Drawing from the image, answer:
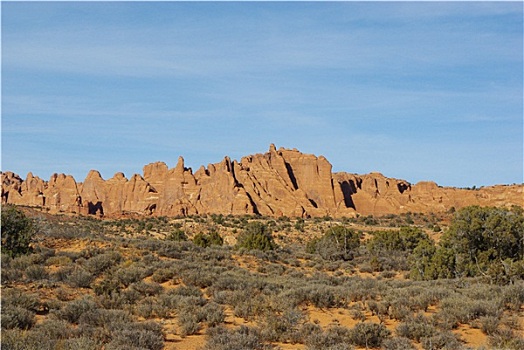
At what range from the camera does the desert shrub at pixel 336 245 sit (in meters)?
42.0

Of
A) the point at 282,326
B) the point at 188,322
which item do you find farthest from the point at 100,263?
the point at 282,326

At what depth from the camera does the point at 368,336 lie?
1241cm

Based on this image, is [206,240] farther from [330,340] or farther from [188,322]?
[330,340]

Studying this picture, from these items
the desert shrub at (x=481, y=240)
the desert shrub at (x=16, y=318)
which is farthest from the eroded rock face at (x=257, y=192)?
the desert shrub at (x=16, y=318)

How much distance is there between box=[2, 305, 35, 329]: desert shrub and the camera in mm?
12539

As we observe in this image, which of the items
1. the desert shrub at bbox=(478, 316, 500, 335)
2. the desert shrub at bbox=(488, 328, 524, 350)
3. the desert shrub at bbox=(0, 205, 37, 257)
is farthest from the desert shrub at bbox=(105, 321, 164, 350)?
the desert shrub at bbox=(0, 205, 37, 257)

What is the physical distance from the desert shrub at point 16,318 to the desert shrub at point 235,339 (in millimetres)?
4414

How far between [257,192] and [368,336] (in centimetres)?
9864

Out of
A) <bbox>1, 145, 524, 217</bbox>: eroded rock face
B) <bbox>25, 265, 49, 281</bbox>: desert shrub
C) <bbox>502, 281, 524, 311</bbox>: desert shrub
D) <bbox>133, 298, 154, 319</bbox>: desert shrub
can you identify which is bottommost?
<bbox>133, 298, 154, 319</bbox>: desert shrub

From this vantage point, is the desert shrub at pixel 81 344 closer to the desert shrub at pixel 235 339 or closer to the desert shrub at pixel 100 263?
the desert shrub at pixel 235 339

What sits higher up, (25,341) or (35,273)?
(35,273)

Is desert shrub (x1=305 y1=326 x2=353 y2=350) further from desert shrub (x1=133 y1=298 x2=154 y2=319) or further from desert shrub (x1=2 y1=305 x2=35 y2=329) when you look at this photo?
desert shrub (x1=2 y1=305 x2=35 y2=329)

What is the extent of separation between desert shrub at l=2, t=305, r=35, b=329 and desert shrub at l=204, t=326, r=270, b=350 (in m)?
4.41

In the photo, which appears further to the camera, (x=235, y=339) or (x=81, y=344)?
(x=235, y=339)
